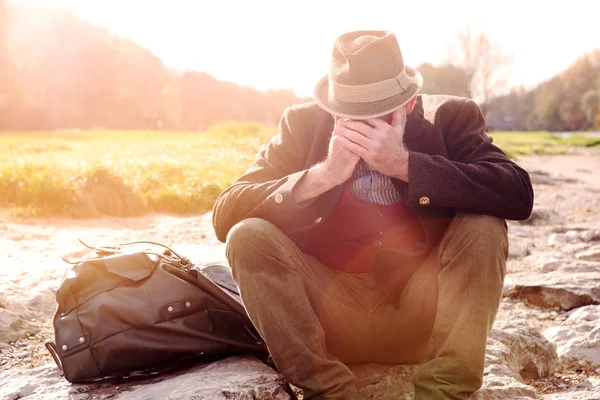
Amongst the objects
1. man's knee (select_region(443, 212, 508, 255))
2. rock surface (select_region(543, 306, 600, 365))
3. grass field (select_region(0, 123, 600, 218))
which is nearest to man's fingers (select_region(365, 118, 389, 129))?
man's knee (select_region(443, 212, 508, 255))

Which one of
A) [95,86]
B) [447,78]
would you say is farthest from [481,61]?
[95,86]

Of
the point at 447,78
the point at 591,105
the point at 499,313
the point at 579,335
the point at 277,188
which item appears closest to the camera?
the point at 277,188

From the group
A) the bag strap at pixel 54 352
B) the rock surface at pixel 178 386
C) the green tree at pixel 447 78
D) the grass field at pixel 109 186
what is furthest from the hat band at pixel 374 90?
the green tree at pixel 447 78

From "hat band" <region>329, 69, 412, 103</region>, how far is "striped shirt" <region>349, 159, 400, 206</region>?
1.25 ft

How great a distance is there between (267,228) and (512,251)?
390 cm

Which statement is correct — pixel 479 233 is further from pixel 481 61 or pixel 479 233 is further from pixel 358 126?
pixel 481 61

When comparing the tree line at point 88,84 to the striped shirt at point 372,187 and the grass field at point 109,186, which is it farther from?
the striped shirt at point 372,187

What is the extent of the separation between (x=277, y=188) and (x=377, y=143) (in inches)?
18.9

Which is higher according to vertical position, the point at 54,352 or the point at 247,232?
the point at 247,232

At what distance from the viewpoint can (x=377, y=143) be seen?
224cm

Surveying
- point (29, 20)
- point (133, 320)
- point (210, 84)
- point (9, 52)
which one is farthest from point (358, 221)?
point (210, 84)

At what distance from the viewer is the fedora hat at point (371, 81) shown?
7.61 feet

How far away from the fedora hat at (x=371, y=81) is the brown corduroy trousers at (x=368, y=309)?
1.74 feet

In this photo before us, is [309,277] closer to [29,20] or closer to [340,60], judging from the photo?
Answer: [340,60]
